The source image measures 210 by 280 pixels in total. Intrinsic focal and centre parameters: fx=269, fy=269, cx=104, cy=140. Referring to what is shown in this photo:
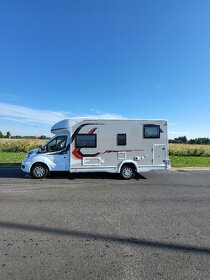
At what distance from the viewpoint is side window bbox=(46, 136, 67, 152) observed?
1223 cm

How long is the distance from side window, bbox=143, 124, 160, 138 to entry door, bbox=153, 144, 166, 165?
498 mm

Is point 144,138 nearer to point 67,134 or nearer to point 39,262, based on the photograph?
point 67,134

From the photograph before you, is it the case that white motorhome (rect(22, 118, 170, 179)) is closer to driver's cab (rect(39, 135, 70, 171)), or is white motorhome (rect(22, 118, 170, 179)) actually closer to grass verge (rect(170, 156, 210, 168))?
driver's cab (rect(39, 135, 70, 171))

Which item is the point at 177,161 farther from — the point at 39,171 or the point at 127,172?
the point at 39,171

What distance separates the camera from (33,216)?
6246mm

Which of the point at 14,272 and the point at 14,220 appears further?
the point at 14,220

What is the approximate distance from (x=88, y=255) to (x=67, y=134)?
8321mm

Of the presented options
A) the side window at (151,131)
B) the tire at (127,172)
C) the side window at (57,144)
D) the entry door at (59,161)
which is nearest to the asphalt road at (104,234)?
the entry door at (59,161)

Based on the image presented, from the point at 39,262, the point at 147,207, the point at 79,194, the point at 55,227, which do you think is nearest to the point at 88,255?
the point at 39,262

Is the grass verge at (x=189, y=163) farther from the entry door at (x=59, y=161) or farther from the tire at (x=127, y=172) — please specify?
the entry door at (x=59, y=161)

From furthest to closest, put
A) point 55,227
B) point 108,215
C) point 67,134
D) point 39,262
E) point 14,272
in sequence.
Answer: point 67,134 < point 108,215 < point 55,227 < point 39,262 < point 14,272

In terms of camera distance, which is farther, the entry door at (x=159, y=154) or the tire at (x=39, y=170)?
the entry door at (x=159, y=154)

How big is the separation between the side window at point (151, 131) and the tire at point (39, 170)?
4851 millimetres

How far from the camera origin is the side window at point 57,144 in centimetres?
1223
